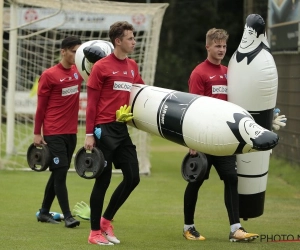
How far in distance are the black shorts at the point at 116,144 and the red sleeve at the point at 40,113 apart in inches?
55.3

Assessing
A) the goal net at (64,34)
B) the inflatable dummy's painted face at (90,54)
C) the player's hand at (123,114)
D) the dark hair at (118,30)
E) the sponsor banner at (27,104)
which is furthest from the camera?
the sponsor banner at (27,104)

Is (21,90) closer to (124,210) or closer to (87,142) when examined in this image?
(124,210)

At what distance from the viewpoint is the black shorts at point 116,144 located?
7660 millimetres

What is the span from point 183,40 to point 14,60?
22946 millimetres

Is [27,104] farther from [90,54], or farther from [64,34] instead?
[90,54]

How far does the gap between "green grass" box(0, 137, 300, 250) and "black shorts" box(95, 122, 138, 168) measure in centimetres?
76

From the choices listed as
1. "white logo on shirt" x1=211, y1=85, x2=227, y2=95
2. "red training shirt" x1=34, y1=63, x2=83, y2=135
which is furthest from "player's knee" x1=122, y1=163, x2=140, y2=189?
"red training shirt" x1=34, y1=63, x2=83, y2=135

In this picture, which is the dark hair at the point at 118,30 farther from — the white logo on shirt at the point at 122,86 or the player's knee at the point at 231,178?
the player's knee at the point at 231,178

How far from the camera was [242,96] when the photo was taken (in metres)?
7.77

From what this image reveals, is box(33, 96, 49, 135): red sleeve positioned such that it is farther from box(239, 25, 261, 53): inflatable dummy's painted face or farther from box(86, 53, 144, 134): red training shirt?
box(239, 25, 261, 53): inflatable dummy's painted face

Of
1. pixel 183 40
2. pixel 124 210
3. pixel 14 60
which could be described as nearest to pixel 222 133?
pixel 124 210

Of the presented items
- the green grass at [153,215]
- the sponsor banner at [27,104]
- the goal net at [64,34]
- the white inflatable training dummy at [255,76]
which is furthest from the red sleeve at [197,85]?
the sponsor banner at [27,104]

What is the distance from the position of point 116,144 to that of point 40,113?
5.19 feet

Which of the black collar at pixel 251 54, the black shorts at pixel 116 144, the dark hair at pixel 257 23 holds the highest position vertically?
the dark hair at pixel 257 23
